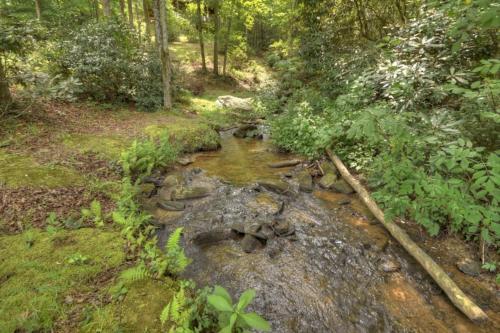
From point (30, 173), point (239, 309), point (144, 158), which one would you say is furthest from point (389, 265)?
point (30, 173)

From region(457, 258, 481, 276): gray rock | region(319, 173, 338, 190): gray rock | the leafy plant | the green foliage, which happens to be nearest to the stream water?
region(319, 173, 338, 190): gray rock

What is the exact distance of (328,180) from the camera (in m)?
7.10

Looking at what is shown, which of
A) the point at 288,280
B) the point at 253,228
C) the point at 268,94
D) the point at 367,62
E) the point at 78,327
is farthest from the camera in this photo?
the point at 268,94

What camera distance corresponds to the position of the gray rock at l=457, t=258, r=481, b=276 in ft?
13.5

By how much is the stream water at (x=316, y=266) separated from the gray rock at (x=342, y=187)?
0.19m

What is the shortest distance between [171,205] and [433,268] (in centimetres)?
485

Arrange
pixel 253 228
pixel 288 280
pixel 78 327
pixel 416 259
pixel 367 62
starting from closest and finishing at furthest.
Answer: pixel 78 327, pixel 288 280, pixel 416 259, pixel 253 228, pixel 367 62

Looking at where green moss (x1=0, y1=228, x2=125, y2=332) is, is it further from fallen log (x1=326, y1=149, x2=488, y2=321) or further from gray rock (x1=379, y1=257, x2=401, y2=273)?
fallen log (x1=326, y1=149, x2=488, y2=321)

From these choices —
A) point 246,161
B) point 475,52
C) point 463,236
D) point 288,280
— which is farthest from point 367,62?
point 288,280

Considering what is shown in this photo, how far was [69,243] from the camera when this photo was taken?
12.6ft

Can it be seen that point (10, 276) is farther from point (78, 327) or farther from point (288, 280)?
point (288, 280)

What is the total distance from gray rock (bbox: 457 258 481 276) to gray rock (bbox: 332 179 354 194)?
2627 millimetres

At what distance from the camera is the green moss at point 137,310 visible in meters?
2.68

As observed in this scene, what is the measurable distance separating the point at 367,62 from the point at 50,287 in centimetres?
1025
